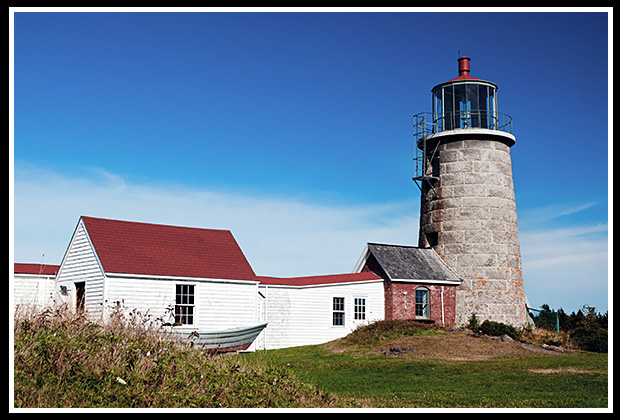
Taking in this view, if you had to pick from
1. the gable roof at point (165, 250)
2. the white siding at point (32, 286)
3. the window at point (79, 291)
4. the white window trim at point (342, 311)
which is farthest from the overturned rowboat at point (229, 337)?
the white siding at point (32, 286)

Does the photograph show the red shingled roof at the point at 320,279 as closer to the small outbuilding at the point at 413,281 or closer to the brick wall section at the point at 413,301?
the small outbuilding at the point at 413,281

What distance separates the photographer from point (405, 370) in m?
16.0

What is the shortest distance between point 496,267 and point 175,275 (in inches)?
563

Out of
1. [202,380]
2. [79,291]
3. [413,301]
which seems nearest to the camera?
[202,380]

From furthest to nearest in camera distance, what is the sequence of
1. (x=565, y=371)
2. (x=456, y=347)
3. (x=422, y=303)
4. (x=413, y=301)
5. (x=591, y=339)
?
(x=422, y=303), (x=413, y=301), (x=591, y=339), (x=456, y=347), (x=565, y=371)

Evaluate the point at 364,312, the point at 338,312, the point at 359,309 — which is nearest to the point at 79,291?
the point at 338,312

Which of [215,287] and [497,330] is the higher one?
[215,287]

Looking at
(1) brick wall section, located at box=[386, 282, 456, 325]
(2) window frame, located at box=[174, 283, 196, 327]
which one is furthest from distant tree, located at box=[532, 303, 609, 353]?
(2) window frame, located at box=[174, 283, 196, 327]

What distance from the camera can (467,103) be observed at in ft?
96.9

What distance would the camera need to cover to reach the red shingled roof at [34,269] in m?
20.6

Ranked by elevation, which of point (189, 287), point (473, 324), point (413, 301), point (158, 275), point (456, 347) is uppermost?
point (158, 275)

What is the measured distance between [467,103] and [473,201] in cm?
461

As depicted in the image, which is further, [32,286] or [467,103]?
[467,103]

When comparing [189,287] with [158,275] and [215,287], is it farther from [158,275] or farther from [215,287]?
[158,275]
